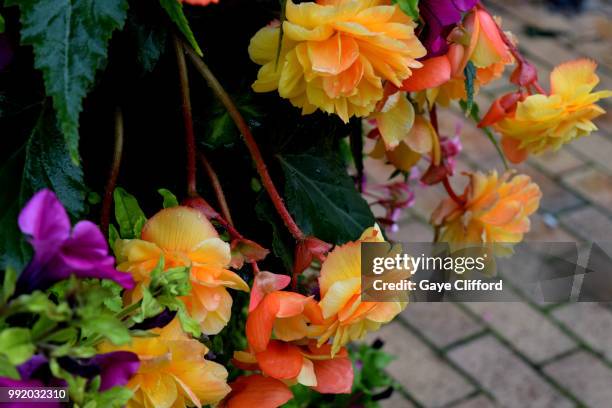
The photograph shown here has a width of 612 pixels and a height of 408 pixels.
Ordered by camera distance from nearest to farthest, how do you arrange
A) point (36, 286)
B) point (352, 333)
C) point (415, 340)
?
point (36, 286)
point (352, 333)
point (415, 340)

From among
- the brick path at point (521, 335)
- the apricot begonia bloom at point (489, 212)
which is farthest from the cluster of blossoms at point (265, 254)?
the brick path at point (521, 335)

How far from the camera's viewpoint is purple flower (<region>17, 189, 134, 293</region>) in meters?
0.57

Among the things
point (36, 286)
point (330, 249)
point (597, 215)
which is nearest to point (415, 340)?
point (597, 215)

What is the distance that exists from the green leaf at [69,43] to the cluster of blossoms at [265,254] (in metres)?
0.07

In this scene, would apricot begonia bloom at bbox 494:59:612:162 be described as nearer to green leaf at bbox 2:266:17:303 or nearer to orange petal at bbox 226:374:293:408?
orange petal at bbox 226:374:293:408

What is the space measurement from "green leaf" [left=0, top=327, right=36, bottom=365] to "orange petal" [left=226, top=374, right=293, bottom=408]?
333 mm

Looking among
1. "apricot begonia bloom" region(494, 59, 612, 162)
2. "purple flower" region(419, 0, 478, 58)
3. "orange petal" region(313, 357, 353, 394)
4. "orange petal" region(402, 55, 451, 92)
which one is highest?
"purple flower" region(419, 0, 478, 58)

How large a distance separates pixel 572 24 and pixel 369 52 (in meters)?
3.38

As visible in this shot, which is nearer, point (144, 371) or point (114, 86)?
point (144, 371)

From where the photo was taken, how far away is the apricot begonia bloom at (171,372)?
71 centimetres

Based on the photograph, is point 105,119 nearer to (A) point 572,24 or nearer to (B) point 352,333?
(B) point 352,333

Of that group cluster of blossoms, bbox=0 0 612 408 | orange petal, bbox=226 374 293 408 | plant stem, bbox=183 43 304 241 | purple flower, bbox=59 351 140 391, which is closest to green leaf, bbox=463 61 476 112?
cluster of blossoms, bbox=0 0 612 408

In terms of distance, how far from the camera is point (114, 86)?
0.86 metres

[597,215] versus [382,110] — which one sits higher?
[382,110]
